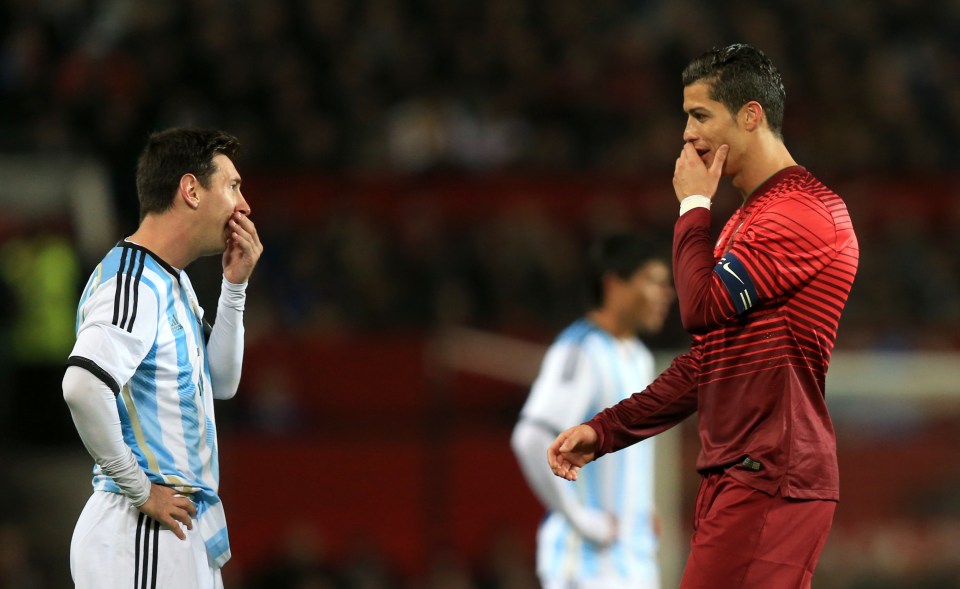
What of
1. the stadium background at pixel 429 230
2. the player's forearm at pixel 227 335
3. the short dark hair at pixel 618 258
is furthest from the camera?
the stadium background at pixel 429 230

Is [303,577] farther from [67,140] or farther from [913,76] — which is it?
[913,76]

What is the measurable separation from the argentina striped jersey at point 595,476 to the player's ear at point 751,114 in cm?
221

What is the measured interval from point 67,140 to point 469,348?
402 cm

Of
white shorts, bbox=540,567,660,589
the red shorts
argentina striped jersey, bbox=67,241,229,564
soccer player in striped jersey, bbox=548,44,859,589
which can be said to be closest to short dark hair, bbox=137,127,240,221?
argentina striped jersey, bbox=67,241,229,564

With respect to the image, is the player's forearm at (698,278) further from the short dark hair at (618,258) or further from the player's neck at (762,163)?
the short dark hair at (618,258)

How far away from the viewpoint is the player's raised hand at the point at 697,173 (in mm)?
4031

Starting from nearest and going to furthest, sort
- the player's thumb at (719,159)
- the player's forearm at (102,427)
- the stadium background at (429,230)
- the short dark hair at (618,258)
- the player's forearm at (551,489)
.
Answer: the player's forearm at (102,427) → the player's thumb at (719,159) → the player's forearm at (551,489) → the short dark hair at (618,258) → the stadium background at (429,230)

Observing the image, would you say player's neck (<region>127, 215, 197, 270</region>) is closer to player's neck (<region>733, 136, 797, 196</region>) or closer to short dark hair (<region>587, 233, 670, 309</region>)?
player's neck (<region>733, 136, 797, 196</region>)

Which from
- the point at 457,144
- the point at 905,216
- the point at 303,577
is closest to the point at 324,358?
the point at 303,577

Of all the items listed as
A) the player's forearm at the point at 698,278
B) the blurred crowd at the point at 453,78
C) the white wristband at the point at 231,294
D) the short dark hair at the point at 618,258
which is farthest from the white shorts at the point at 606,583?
the blurred crowd at the point at 453,78

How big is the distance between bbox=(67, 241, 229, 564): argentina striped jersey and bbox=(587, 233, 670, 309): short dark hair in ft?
8.11

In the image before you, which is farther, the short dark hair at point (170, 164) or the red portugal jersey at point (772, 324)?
the short dark hair at point (170, 164)

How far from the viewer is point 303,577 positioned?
9609 mm

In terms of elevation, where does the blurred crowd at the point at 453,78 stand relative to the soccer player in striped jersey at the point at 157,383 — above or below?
above
